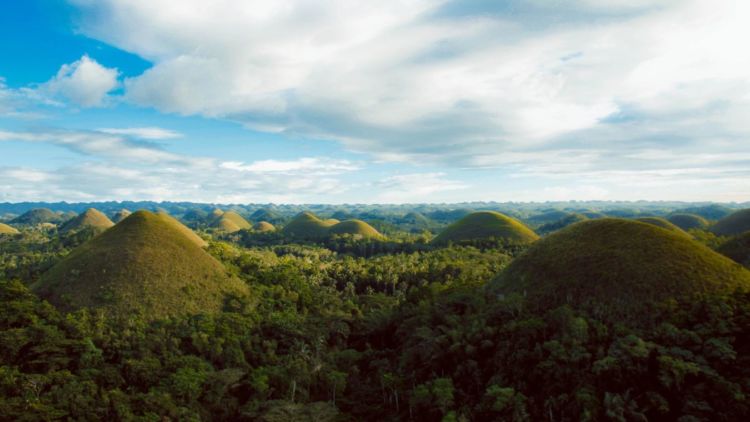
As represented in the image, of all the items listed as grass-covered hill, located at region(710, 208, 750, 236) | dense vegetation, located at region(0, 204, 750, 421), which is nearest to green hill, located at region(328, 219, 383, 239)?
grass-covered hill, located at region(710, 208, 750, 236)

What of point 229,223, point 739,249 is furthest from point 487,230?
point 229,223

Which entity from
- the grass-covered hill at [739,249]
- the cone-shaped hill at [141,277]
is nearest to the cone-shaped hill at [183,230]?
the cone-shaped hill at [141,277]

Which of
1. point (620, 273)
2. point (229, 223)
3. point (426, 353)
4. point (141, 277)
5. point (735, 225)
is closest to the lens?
point (426, 353)

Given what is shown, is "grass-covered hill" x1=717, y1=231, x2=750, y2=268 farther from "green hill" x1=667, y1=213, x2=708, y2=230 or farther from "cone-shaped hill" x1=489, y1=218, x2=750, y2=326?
"green hill" x1=667, y1=213, x2=708, y2=230

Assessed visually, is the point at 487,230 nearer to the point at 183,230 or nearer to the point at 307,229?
the point at 307,229

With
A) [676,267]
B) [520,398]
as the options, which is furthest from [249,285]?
[676,267]

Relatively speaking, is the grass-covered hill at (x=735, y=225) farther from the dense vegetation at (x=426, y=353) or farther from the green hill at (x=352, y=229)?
the green hill at (x=352, y=229)
